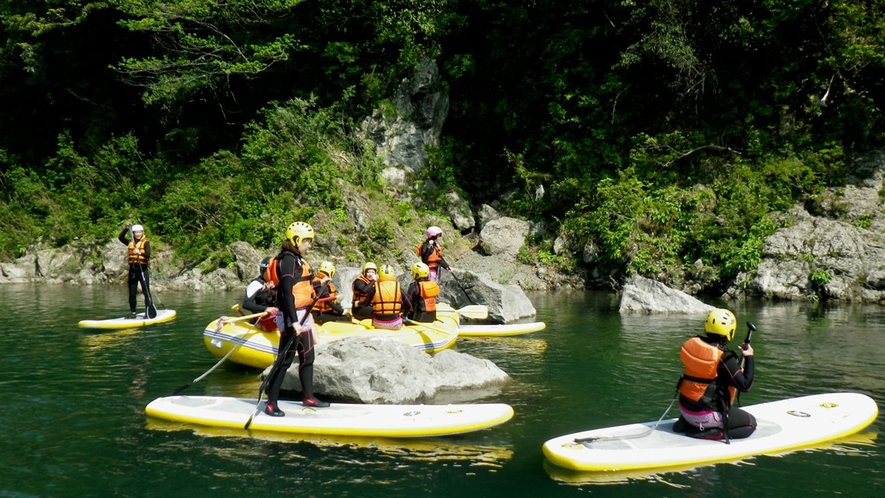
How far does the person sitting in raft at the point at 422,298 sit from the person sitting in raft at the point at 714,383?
5.48 meters

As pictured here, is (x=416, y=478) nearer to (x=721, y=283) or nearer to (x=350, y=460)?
(x=350, y=460)

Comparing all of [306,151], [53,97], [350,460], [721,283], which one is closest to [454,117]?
[306,151]

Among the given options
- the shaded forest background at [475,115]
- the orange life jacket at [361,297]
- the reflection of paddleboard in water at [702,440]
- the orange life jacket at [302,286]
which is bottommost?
the reflection of paddleboard in water at [702,440]

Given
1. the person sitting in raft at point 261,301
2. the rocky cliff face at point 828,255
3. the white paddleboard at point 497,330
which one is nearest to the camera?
the person sitting in raft at point 261,301

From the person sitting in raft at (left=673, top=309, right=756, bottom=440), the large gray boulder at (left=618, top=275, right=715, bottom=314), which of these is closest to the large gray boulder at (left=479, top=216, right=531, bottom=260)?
the large gray boulder at (left=618, top=275, right=715, bottom=314)

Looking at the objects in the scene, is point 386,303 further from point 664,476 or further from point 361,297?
point 664,476

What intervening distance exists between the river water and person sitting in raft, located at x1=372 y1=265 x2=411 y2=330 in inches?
71.7

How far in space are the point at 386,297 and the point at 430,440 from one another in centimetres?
376

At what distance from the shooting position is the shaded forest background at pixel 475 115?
66.8 ft

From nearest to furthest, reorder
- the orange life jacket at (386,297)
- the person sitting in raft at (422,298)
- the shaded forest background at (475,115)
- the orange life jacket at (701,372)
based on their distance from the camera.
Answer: the orange life jacket at (701,372), the orange life jacket at (386,297), the person sitting in raft at (422,298), the shaded forest background at (475,115)

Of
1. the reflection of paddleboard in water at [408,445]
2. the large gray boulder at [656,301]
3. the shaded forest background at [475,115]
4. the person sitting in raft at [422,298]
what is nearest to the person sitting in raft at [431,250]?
the person sitting in raft at [422,298]

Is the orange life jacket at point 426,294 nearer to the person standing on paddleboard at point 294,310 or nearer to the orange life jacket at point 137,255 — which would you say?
the person standing on paddleboard at point 294,310

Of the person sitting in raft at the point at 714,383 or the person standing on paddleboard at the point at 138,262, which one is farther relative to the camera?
the person standing on paddleboard at the point at 138,262

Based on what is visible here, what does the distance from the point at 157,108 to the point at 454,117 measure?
484 inches
